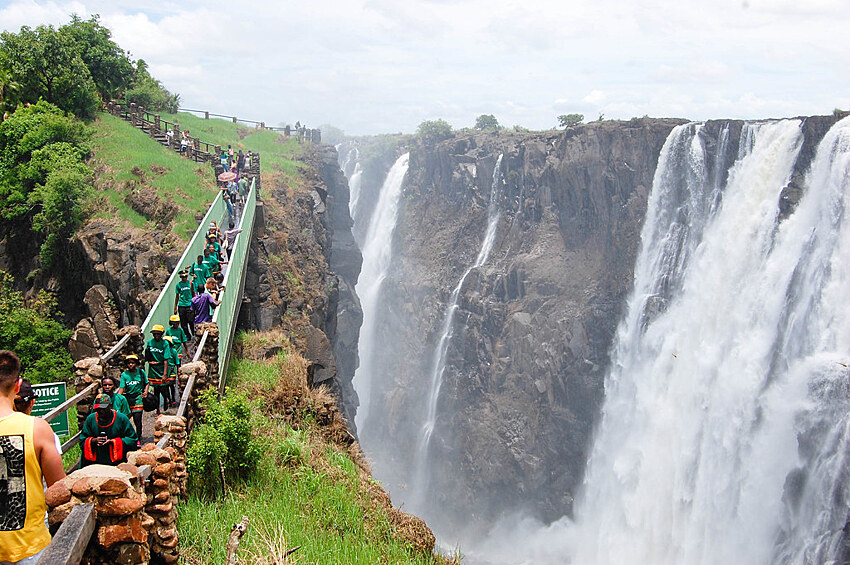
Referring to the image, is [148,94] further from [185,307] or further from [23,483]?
[23,483]

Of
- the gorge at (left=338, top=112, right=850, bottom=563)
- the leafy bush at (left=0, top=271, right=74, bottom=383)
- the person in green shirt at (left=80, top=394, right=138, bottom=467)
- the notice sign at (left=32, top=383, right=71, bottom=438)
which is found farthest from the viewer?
the gorge at (left=338, top=112, right=850, bottom=563)

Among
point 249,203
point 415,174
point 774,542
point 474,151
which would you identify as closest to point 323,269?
point 249,203

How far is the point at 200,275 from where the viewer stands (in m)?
13.0

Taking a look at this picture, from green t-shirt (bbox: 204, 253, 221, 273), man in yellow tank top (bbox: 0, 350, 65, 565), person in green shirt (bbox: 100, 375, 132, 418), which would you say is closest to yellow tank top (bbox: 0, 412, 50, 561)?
man in yellow tank top (bbox: 0, 350, 65, 565)

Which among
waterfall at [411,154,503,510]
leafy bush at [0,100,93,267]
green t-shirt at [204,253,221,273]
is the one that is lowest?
waterfall at [411,154,503,510]

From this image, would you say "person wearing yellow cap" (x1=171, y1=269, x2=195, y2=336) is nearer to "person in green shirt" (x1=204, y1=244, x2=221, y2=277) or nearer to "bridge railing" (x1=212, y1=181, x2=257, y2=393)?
"bridge railing" (x1=212, y1=181, x2=257, y2=393)

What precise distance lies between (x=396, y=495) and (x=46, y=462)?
41541 millimetres

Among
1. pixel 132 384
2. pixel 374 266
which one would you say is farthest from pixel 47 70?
pixel 374 266

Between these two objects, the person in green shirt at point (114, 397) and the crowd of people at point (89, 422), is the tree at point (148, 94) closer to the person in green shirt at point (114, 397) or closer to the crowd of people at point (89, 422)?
the crowd of people at point (89, 422)

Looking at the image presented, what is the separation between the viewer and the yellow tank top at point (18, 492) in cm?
408

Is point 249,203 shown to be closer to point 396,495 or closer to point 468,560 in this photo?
point 468,560

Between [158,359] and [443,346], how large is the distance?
4119cm

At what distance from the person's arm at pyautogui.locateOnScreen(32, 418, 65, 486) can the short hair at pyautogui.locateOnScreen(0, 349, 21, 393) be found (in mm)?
313

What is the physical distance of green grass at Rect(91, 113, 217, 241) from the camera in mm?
22453
